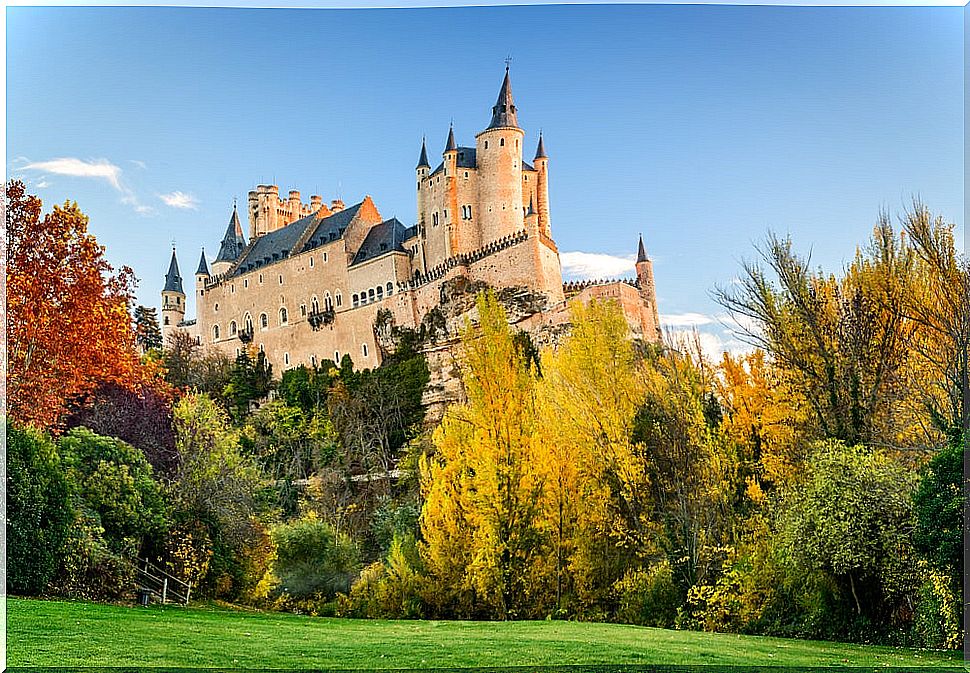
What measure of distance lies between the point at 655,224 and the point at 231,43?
4.04m

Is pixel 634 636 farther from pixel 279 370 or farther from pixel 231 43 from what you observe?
pixel 279 370

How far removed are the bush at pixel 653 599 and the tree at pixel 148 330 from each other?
5954 mm

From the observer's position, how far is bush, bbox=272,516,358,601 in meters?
9.84

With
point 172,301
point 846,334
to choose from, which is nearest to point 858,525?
point 846,334

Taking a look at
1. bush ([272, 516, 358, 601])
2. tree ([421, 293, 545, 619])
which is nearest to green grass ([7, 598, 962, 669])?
tree ([421, 293, 545, 619])

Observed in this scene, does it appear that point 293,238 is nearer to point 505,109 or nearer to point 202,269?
point 202,269

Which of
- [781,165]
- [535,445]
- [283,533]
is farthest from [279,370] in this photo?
[781,165]

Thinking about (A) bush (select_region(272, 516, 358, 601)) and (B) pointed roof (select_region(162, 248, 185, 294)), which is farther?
(B) pointed roof (select_region(162, 248, 185, 294))

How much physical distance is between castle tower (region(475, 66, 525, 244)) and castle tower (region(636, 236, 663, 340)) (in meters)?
2.16

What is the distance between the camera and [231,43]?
305 inches

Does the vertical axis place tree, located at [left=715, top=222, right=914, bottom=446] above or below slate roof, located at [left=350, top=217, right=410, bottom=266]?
below

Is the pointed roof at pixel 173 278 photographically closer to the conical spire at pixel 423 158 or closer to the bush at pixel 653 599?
the conical spire at pixel 423 158

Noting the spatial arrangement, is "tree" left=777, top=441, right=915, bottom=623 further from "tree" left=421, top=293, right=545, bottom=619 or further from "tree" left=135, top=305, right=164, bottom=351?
"tree" left=135, top=305, right=164, bottom=351

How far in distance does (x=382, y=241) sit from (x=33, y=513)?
27.8 feet
